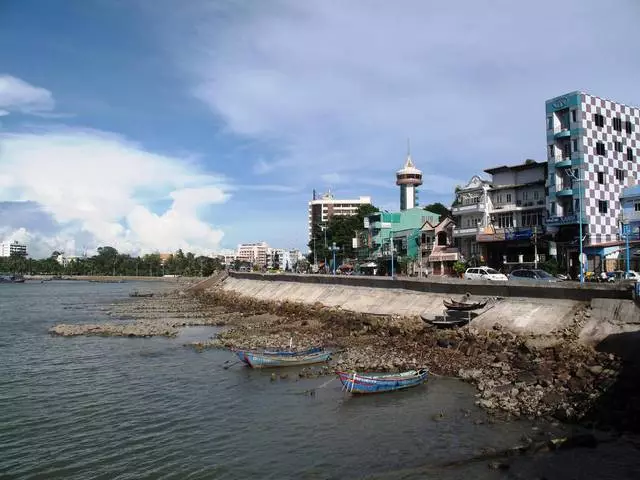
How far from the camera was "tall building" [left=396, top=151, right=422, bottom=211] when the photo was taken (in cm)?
13425

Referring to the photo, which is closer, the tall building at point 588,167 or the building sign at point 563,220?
the tall building at point 588,167

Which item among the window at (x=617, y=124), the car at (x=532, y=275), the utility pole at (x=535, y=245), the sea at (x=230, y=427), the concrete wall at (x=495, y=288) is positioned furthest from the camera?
the window at (x=617, y=124)

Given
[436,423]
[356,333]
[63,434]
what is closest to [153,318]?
[356,333]

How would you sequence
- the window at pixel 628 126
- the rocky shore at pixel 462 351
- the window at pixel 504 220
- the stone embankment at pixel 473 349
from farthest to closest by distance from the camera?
1. the window at pixel 504 220
2. the window at pixel 628 126
3. the stone embankment at pixel 473 349
4. the rocky shore at pixel 462 351

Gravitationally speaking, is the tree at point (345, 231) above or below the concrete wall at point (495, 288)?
above

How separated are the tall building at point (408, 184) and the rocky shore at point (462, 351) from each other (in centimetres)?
8661

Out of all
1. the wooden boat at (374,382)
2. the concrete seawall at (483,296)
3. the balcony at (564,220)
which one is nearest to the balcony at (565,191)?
the balcony at (564,220)

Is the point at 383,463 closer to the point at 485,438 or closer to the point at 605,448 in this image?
the point at 485,438

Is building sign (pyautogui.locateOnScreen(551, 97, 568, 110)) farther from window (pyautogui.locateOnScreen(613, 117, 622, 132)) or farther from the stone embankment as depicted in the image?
the stone embankment

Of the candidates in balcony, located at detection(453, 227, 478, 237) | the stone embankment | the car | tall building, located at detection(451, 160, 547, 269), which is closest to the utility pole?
tall building, located at detection(451, 160, 547, 269)

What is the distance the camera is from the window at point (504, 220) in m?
72.6

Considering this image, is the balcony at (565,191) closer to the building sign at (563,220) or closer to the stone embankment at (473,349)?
the building sign at (563,220)

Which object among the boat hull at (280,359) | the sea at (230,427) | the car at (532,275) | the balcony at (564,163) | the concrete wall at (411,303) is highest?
the balcony at (564,163)

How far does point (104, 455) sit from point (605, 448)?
55.1ft
